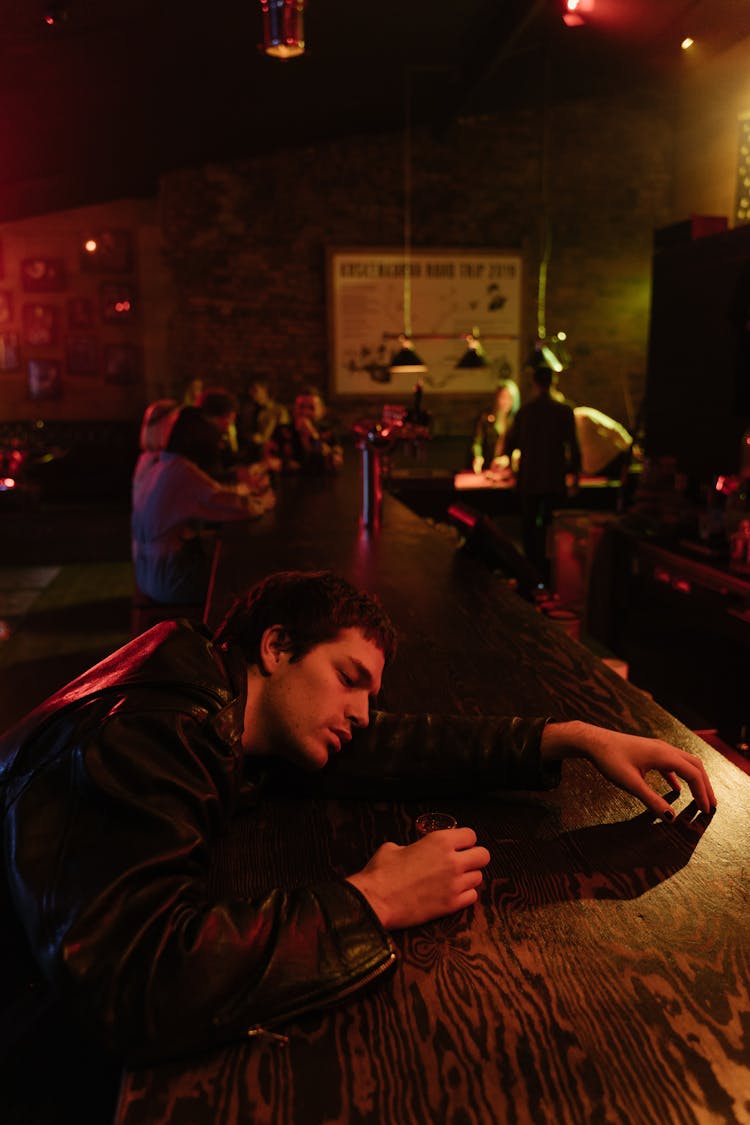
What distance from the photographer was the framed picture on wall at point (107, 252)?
9812 millimetres

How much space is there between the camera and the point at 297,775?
1430 mm

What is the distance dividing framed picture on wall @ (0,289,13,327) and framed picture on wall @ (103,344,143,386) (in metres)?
1.09

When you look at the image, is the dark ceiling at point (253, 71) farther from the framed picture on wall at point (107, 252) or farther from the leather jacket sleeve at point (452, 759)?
the leather jacket sleeve at point (452, 759)

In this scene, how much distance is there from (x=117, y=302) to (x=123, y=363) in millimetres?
654

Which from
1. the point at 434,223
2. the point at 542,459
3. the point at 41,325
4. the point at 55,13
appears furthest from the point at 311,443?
the point at 41,325

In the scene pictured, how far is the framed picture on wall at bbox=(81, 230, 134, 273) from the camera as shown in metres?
9.81

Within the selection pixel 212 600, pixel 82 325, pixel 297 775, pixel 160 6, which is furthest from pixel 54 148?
pixel 297 775

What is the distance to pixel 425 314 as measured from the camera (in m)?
9.66

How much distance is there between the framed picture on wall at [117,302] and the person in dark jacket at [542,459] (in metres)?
4.96

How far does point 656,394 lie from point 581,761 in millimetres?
5249

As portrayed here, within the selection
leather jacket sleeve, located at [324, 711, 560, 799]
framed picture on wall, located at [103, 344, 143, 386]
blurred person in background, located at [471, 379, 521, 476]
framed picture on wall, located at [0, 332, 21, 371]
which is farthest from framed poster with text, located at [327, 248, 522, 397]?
leather jacket sleeve, located at [324, 711, 560, 799]

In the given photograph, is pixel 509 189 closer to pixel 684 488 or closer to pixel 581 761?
pixel 684 488

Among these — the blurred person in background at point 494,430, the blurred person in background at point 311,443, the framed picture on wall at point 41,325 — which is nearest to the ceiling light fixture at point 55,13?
the blurred person in background at point 311,443

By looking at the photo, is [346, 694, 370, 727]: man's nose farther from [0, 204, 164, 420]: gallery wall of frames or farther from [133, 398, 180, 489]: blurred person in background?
[0, 204, 164, 420]: gallery wall of frames
